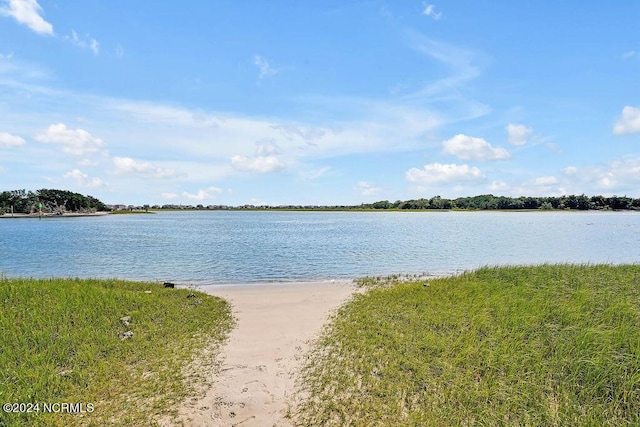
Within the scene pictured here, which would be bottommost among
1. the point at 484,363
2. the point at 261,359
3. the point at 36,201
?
the point at 261,359

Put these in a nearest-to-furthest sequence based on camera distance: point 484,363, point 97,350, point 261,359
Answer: point 484,363, point 97,350, point 261,359

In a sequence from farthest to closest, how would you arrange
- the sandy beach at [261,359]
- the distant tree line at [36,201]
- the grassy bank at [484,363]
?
the distant tree line at [36,201] → the sandy beach at [261,359] → the grassy bank at [484,363]

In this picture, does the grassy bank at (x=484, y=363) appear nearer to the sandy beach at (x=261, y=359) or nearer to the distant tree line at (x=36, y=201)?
the sandy beach at (x=261, y=359)

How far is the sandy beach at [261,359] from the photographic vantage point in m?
5.75

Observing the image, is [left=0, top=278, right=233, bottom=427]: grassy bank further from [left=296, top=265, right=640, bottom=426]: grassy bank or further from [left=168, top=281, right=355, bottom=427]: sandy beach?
[left=296, top=265, right=640, bottom=426]: grassy bank

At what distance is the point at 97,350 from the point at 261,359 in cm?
356

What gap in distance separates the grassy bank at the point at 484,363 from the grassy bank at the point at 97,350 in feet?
9.32

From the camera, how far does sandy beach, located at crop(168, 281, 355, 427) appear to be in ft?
18.9

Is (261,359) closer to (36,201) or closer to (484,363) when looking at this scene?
(484,363)

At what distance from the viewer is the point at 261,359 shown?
8.03m

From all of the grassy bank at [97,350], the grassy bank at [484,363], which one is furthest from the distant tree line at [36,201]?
the grassy bank at [484,363]

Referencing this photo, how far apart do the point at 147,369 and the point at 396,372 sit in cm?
501

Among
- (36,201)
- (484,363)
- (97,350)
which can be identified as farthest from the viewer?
(36,201)

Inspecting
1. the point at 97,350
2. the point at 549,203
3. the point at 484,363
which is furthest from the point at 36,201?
the point at 549,203
